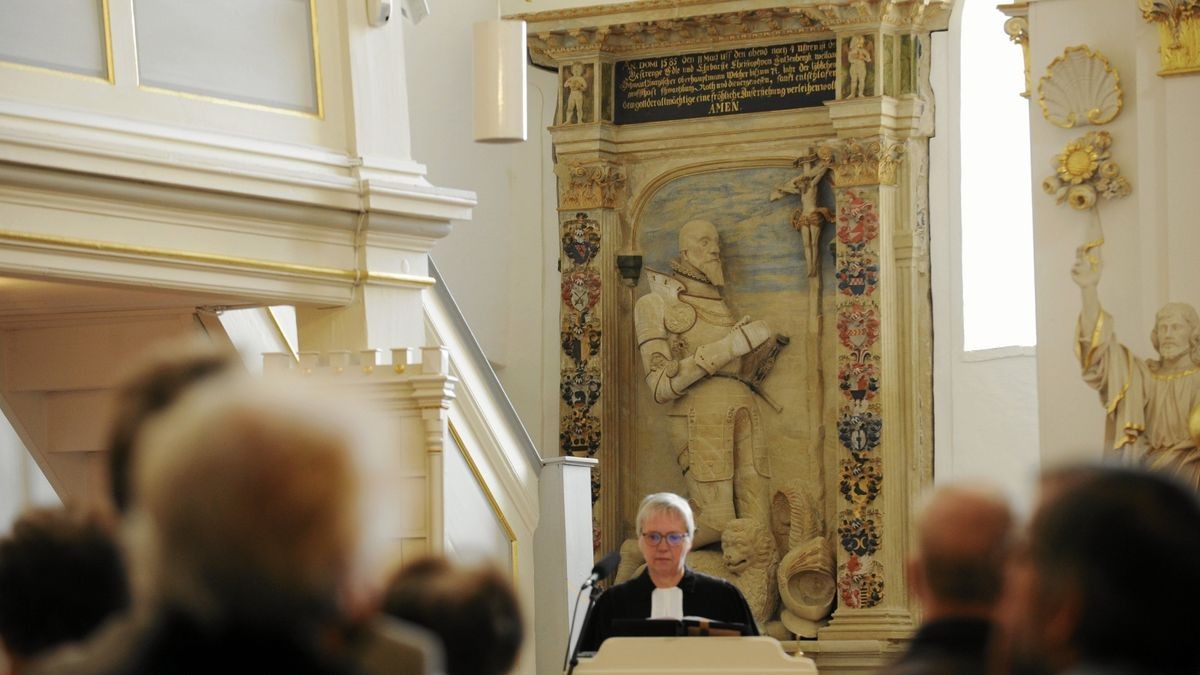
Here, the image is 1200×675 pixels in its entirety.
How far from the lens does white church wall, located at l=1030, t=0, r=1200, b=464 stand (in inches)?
443

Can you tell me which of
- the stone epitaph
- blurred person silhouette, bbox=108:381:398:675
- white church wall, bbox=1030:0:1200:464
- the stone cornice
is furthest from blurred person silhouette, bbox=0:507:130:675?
the stone cornice

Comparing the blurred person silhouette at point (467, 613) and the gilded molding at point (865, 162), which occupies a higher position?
the gilded molding at point (865, 162)

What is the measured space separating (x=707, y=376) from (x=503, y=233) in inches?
95.0

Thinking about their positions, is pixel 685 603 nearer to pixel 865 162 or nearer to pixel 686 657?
pixel 686 657

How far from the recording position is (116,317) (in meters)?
8.15

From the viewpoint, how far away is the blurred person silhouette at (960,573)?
8.73ft

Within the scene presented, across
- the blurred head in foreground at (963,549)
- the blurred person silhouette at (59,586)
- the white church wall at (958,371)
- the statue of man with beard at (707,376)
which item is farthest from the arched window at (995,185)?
the blurred person silhouette at (59,586)

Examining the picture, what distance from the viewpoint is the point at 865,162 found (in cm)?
1455

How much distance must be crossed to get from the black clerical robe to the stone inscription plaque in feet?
27.3

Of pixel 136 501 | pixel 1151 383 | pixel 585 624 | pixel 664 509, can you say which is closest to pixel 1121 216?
pixel 1151 383

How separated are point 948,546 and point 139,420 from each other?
1.14 m

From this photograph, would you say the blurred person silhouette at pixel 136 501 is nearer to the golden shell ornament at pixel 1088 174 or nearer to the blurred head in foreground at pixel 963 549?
the blurred head in foreground at pixel 963 549

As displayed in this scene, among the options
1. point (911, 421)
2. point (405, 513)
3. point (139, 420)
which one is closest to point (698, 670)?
point (405, 513)

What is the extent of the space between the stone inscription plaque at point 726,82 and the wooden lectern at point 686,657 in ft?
33.0
